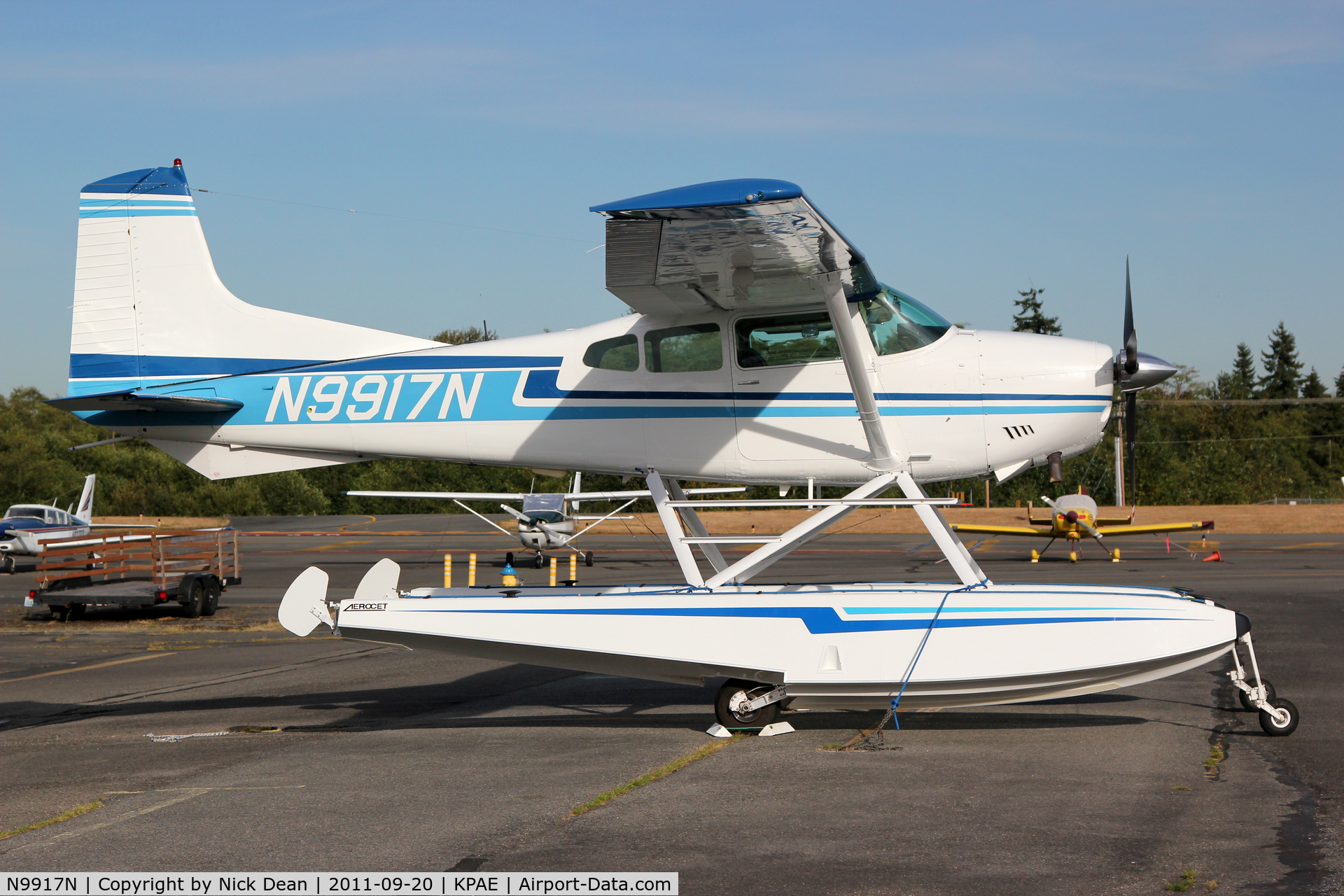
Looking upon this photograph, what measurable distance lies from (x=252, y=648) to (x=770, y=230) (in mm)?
10115

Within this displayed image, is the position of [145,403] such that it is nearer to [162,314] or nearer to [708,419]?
[162,314]

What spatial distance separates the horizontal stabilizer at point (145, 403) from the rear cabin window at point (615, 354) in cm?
315

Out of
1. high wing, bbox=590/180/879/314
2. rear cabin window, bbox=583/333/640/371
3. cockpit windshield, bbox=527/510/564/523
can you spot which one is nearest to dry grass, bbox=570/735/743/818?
rear cabin window, bbox=583/333/640/371

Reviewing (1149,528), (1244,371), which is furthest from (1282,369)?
(1149,528)

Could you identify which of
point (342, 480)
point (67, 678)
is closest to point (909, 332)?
point (67, 678)

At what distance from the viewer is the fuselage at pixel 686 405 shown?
27.5ft

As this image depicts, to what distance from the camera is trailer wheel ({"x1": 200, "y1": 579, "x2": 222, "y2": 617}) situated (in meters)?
17.4

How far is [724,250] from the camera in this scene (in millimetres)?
7109

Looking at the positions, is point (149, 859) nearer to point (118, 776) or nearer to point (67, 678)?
point (118, 776)

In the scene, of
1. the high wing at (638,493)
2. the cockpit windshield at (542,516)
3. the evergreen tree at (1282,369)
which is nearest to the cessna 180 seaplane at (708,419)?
the high wing at (638,493)

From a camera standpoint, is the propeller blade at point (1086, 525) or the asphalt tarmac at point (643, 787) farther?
the propeller blade at point (1086, 525)

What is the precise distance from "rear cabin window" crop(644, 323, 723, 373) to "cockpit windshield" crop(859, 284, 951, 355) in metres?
1.21

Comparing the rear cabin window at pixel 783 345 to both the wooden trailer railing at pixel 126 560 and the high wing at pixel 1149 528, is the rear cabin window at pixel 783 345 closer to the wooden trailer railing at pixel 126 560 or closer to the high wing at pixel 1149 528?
the wooden trailer railing at pixel 126 560

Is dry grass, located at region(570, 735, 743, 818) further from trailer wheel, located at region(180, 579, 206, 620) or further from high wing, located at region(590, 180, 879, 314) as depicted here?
trailer wheel, located at region(180, 579, 206, 620)
